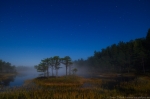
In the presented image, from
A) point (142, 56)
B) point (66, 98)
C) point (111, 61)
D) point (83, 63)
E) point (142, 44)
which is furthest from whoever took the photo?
point (83, 63)

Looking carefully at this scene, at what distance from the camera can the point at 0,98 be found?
20703mm

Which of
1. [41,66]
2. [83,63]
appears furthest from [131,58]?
[83,63]

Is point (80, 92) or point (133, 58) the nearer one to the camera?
point (80, 92)

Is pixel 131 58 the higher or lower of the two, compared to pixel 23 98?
higher

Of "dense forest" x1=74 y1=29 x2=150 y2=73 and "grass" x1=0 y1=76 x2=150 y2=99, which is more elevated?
"dense forest" x1=74 y1=29 x2=150 y2=73

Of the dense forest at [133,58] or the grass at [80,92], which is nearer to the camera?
the grass at [80,92]

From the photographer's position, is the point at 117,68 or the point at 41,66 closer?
the point at 41,66

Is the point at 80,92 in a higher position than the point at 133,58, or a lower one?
lower

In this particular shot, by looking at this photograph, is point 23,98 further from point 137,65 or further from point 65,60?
point 137,65

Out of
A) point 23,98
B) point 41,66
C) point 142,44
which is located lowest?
point 23,98

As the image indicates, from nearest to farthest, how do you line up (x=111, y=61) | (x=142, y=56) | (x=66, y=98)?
(x=66, y=98) < (x=142, y=56) < (x=111, y=61)

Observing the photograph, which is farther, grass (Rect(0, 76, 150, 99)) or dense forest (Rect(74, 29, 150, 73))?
dense forest (Rect(74, 29, 150, 73))

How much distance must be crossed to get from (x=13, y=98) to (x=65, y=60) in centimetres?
4586

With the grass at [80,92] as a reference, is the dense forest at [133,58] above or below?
Result: above
